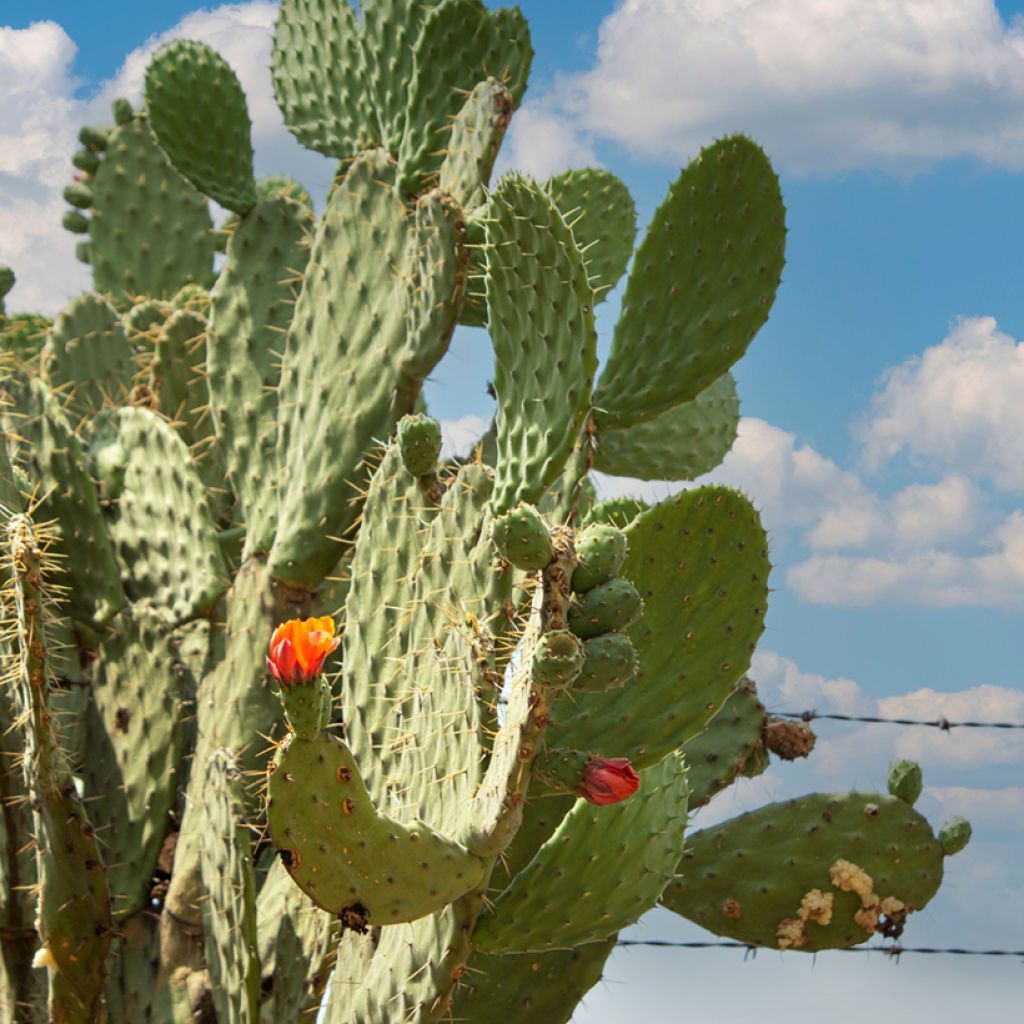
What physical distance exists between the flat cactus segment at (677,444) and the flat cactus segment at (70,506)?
1.14m

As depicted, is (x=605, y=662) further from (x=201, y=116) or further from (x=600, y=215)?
(x=201, y=116)

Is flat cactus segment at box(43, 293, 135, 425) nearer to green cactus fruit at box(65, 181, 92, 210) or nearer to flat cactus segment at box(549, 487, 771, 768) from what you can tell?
green cactus fruit at box(65, 181, 92, 210)

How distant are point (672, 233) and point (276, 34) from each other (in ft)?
5.25

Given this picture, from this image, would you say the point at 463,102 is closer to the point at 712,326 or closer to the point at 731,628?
the point at 712,326

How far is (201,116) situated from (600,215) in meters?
0.98

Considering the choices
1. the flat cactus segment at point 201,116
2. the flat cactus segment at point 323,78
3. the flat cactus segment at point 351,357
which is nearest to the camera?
the flat cactus segment at point 351,357

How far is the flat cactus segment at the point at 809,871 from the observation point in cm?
333

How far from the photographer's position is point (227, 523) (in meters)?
3.78

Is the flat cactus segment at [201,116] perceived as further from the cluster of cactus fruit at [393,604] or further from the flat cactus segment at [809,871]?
the flat cactus segment at [809,871]

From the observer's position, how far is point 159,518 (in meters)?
3.46

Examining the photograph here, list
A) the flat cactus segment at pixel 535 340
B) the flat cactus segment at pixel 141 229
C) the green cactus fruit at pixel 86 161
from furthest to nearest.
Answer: the green cactus fruit at pixel 86 161 → the flat cactus segment at pixel 141 229 → the flat cactus segment at pixel 535 340

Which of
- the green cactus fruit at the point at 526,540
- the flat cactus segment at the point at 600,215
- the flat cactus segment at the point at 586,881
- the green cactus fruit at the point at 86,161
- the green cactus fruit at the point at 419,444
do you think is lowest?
the flat cactus segment at the point at 586,881

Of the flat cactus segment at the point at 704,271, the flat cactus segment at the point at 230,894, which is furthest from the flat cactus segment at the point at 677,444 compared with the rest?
the flat cactus segment at the point at 230,894

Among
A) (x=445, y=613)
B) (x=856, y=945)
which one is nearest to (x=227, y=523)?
(x=445, y=613)
